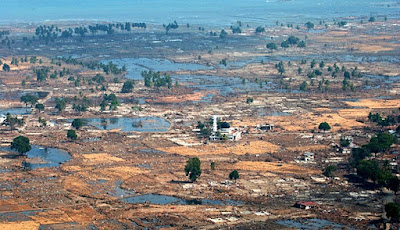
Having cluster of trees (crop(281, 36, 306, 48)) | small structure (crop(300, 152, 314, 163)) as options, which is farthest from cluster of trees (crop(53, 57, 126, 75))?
small structure (crop(300, 152, 314, 163))

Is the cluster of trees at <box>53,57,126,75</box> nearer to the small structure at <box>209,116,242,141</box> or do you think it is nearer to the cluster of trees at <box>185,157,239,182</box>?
the small structure at <box>209,116,242,141</box>

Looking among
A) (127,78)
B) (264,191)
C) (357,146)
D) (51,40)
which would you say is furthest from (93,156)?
(51,40)

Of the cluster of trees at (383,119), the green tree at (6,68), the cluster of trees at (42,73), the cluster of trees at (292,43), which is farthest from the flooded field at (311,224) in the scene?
the cluster of trees at (292,43)

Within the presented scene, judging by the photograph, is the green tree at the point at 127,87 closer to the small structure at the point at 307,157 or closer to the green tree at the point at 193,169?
the small structure at the point at 307,157

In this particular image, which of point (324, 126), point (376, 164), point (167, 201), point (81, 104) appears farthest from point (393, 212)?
point (81, 104)

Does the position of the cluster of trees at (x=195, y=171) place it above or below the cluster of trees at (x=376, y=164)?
below

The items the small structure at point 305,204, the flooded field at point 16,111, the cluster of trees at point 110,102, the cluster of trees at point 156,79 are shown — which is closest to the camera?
the small structure at point 305,204

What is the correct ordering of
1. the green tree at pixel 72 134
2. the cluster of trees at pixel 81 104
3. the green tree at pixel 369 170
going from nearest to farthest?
the green tree at pixel 369 170 → the green tree at pixel 72 134 → the cluster of trees at pixel 81 104
